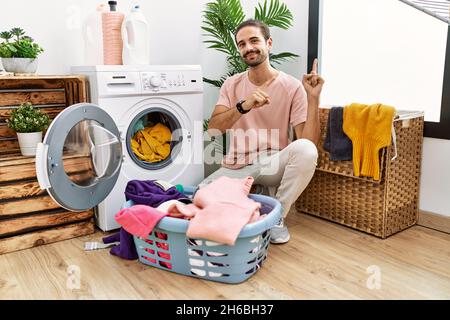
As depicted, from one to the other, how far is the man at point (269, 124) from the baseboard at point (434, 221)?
73cm

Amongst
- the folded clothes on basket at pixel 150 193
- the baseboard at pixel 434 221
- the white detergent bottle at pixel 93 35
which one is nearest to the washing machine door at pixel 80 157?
the folded clothes on basket at pixel 150 193

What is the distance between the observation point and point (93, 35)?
2.25 m

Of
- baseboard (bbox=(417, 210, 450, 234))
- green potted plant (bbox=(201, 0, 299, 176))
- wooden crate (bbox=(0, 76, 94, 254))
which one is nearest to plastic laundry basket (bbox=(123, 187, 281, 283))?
wooden crate (bbox=(0, 76, 94, 254))

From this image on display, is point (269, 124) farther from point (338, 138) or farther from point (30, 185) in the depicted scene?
point (30, 185)

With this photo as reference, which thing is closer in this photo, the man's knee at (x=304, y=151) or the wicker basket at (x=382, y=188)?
the man's knee at (x=304, y=151)

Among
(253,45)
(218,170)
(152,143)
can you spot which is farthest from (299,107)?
(152,143)

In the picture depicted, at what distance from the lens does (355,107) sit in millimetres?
2074

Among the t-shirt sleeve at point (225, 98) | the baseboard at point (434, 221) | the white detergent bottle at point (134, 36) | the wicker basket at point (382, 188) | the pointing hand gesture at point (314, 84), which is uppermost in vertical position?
the white detergent bottle at point (134, 36)

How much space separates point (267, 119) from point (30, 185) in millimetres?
1179

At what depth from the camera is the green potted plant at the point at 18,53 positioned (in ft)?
6.36

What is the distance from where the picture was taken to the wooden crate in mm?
1892

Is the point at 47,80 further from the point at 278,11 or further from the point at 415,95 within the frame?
the point at 415,95

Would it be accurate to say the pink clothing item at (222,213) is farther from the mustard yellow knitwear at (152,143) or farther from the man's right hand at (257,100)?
the mustard yellow knitwear at (152,143)

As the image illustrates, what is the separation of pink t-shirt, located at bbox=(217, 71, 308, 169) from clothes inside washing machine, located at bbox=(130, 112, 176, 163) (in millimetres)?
334
